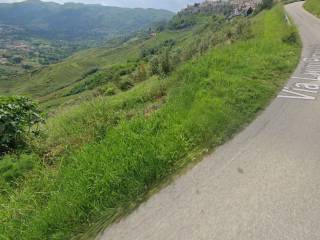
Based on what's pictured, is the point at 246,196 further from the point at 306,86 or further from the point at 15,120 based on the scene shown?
the point at 306,86

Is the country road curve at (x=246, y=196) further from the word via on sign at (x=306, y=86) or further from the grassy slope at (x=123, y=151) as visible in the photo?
the word via on sign at (x=306, y=86)

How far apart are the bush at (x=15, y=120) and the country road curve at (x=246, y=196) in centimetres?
496

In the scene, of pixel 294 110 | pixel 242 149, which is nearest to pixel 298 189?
pixel 242 149

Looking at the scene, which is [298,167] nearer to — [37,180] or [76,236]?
[76,236]

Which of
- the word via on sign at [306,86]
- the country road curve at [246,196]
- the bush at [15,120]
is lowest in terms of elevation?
the bush at [15,120]

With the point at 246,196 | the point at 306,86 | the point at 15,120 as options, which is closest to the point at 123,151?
the point at 246,196

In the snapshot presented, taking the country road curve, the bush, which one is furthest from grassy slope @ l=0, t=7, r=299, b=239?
the bush

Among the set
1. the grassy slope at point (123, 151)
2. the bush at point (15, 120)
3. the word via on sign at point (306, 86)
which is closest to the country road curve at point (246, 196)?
the grassy slope at point (123, 151)

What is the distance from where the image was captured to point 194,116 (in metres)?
6.87

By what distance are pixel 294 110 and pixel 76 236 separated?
559 centimetres

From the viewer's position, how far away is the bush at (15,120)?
825cm

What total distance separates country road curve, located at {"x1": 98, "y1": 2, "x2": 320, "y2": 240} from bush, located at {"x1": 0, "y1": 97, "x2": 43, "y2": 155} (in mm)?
4957

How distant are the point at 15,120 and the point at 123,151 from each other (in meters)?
4.07

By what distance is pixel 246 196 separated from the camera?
4.51 metres
